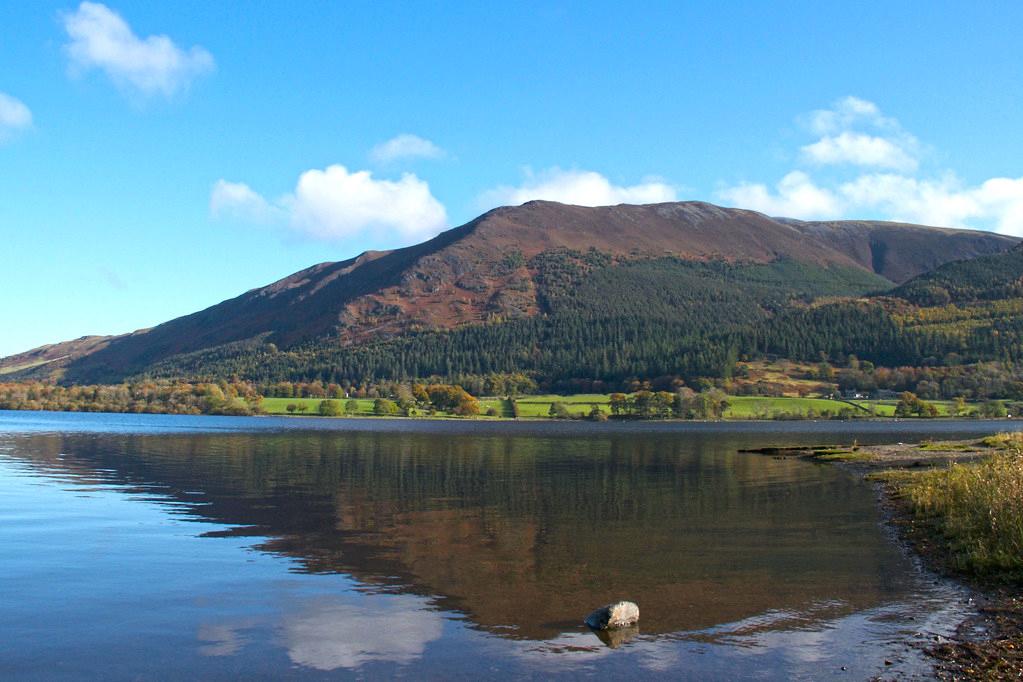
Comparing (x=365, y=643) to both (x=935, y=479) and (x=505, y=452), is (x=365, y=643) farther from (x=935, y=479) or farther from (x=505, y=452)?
(x=505, y=452)

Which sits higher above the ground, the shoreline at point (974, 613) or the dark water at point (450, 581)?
the shoreline at point (974, 613)

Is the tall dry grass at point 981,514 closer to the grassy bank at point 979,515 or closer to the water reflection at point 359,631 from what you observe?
the grassy bank at point 979,515

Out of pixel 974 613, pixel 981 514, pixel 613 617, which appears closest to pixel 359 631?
pixel 613 617

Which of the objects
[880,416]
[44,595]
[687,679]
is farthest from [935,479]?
[880,416]

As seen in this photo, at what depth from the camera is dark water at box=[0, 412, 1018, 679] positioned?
58.1 feet

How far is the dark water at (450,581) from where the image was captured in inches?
697

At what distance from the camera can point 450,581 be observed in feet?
82.6

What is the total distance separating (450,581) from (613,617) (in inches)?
267

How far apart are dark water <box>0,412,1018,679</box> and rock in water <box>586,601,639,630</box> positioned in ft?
1.46

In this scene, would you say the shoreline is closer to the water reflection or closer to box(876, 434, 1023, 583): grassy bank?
box(876, 434, 1023, 583): grassy bank

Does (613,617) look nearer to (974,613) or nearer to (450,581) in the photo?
(450,581)

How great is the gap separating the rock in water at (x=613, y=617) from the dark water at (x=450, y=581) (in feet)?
1.46

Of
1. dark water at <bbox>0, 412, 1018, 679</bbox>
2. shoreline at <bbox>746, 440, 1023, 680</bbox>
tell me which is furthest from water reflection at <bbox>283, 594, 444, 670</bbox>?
shoreline at <bbox>746, 440, 1023, 680</bbox>

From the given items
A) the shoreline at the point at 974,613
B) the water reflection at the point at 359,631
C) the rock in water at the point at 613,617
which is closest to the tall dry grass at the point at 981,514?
the shoreline at the point at 974,613
